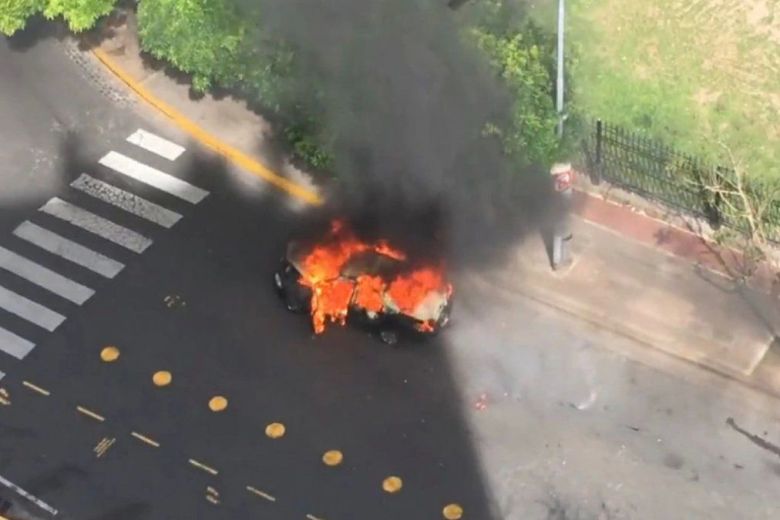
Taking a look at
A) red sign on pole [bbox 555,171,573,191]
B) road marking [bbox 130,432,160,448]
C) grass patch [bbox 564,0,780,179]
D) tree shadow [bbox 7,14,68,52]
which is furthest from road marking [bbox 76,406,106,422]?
grass patch [bbox 564,0,780,179]

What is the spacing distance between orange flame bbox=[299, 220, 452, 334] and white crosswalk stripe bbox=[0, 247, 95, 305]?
445 centimetres

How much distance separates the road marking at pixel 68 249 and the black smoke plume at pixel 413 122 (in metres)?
4.62

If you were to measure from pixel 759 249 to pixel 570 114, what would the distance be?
4.12 metres

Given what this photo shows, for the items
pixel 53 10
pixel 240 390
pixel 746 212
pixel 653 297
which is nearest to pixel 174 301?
pixel 240 390

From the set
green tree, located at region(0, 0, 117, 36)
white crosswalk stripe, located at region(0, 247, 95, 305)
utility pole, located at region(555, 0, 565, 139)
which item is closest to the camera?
utility pole, located at region(555, 0, 565, 139)

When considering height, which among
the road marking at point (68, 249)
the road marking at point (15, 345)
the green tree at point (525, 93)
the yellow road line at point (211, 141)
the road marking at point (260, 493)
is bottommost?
the road marking at point (15, 345)

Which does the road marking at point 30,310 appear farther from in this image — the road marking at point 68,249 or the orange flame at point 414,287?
the orange flame at point 414,287

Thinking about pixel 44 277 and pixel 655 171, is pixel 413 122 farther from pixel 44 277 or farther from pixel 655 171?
pixel 44 277

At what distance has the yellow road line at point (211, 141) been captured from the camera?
24391mm

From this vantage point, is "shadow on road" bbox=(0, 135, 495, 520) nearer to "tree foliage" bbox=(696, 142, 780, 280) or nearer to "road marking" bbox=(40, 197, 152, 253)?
"road marking" bbox=(40, 197, 152, 253)

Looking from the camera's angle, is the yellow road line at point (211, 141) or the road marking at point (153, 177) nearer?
the yellow road line at point (211, 141)

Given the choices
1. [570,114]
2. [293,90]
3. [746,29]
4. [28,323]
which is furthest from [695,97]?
[28,323]

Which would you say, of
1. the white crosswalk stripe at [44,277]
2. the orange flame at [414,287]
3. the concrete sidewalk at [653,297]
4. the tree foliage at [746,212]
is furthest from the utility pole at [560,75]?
the white crosswalk stripe at [44,277]

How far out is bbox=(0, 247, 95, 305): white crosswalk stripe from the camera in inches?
906
